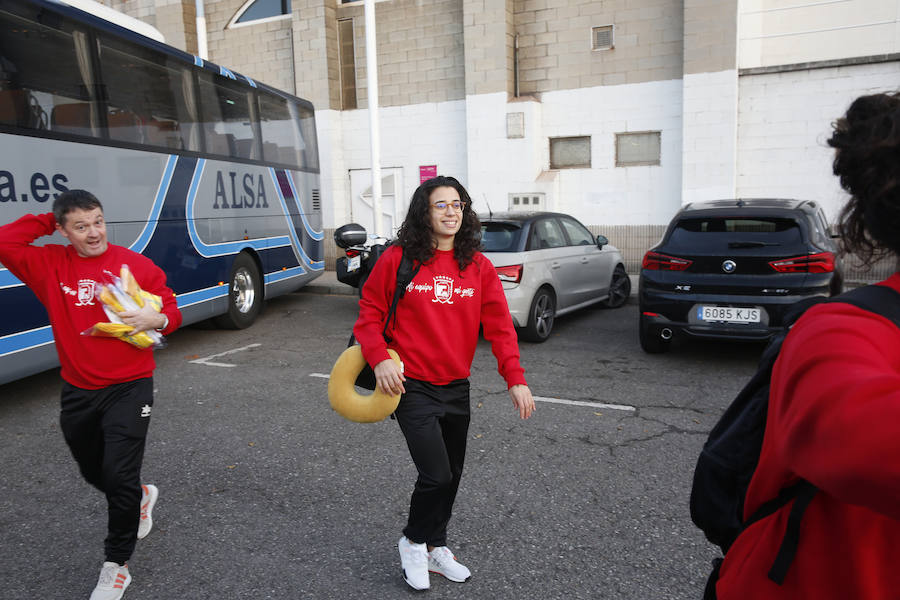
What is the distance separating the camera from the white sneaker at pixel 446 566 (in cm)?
311

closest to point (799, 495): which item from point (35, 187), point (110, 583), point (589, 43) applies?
point (110, 583)

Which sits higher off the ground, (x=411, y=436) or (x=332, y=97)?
(x=332, y=97)

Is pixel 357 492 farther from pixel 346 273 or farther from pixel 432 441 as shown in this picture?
pixel 346 273

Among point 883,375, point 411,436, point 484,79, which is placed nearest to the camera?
point 883,375

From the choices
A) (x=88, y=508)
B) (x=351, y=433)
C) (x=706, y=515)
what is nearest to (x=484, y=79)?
(x=351, y=433)

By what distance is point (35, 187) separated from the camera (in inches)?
236

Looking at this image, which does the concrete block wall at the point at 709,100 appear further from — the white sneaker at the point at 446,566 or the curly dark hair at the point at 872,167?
the curly dark hair at the point at 872,167

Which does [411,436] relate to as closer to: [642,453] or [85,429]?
[85,429]

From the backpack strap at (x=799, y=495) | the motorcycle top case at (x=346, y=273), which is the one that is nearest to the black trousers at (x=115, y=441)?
the backpack strap at (x=799, y=495)

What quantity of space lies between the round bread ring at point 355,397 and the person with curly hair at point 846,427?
1755mm

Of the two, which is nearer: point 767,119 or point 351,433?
point 351,433

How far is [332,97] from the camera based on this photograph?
1595 cm

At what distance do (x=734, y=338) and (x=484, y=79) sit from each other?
30.8 ft

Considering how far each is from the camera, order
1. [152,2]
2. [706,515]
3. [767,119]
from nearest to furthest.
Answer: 1. [706,515]
2. [767,119]
3. [152,2]
